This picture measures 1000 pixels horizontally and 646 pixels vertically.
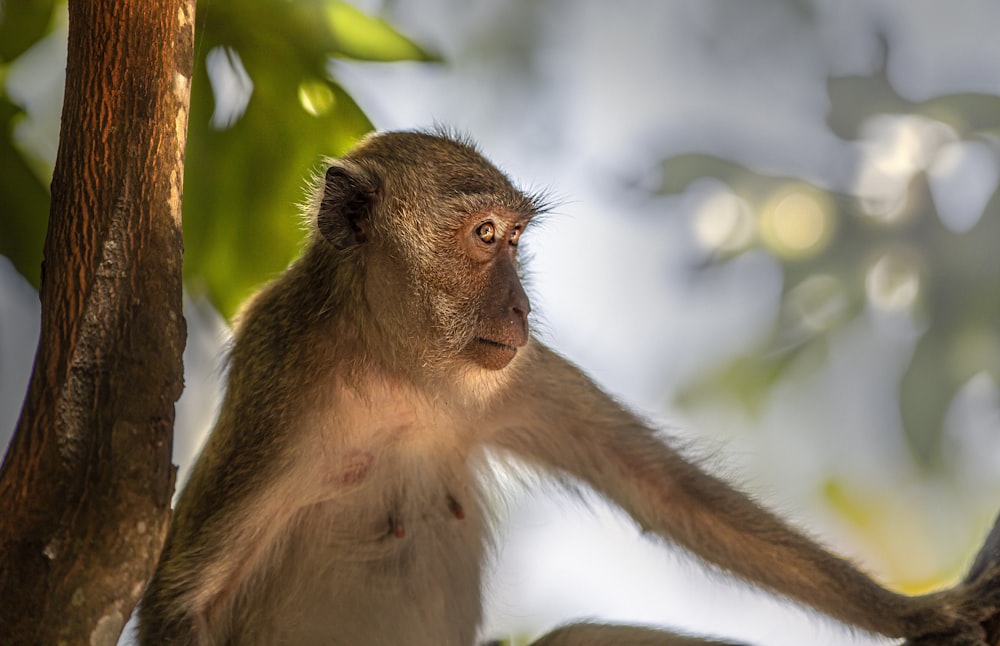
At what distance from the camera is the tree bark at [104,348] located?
2.25m

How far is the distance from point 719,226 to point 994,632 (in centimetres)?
256

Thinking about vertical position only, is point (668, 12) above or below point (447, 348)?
above

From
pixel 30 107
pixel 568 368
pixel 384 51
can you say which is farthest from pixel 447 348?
pixel 30 107

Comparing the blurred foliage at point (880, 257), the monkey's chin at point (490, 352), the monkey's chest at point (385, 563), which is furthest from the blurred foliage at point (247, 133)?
the blurred foliage at point (880, 257)

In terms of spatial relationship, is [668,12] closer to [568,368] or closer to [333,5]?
[333,5]

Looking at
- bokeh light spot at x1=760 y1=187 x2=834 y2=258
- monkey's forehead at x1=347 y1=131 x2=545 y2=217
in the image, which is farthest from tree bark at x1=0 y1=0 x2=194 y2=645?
bokeh light spot at x1=760 y1=187 x2=834 y2=258

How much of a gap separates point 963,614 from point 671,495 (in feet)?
2.93

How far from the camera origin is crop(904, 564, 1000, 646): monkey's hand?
2.84 metres

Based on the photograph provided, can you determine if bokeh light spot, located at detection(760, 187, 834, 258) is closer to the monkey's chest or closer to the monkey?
the monkey

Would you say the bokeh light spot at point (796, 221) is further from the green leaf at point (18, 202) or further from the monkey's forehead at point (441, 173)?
the green leaf at point (18, 202)

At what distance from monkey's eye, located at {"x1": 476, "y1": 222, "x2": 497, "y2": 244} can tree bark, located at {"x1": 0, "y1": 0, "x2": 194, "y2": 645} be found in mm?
836

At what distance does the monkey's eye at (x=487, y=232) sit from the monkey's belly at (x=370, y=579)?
2.66 feet

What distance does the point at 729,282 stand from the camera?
4.90 meters

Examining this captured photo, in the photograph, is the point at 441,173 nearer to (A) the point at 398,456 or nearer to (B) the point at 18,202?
(A) the point at 398,456
